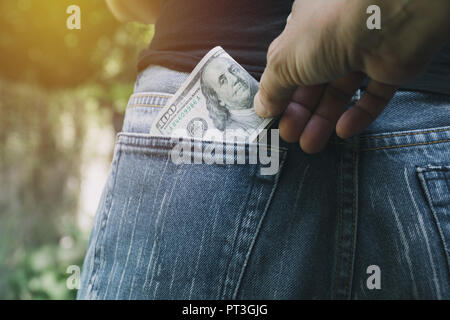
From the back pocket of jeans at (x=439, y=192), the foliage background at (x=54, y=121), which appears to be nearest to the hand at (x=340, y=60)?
the back pocket of jeans at (x=439, y=192)

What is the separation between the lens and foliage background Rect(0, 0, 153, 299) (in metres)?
3.40

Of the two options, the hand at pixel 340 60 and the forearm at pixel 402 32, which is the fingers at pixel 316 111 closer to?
the hand at pixel 340 60

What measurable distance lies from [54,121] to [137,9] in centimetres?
339

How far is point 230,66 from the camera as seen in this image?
0.69 m

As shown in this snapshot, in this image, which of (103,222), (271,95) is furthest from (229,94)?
(103,222)

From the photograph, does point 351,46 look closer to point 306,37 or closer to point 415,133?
point 306,37

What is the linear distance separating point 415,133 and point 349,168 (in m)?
0.13

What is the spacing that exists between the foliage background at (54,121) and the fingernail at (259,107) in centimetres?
304

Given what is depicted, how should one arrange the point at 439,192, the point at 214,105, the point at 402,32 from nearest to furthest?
the point at 402,32, the point at 439,192, the point at 214,105

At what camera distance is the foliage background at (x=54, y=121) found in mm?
3404

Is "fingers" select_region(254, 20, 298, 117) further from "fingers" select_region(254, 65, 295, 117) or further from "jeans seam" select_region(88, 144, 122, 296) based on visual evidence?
"jeans seam" select_region(88, 144, 122, 296)

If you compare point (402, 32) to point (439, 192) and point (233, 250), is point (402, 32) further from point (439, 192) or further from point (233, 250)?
point (233, 250)

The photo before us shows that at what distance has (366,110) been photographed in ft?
2.15

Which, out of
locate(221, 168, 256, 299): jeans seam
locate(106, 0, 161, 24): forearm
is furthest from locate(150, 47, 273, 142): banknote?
locate(106, 0, 161, 24): forearm
